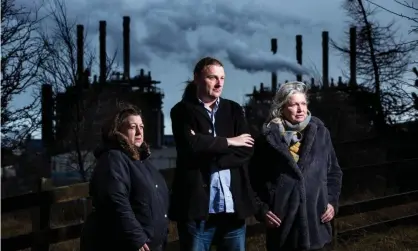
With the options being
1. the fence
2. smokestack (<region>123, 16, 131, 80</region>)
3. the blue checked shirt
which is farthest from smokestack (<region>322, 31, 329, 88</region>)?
the blue checked shirt

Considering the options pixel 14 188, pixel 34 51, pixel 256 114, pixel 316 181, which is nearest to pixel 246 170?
pixel 316 181

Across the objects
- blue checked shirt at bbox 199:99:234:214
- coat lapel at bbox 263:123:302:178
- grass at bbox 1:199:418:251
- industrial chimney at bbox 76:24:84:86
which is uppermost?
industrial chimney at bbox 76:24:84:86

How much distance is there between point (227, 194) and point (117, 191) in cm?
61

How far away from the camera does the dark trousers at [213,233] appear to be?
396 centimetres

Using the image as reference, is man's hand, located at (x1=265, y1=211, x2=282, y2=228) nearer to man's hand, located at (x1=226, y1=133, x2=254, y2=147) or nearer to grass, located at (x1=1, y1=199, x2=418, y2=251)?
man's hand, located at (x1=226, y1=133, x2=254, y2=147)

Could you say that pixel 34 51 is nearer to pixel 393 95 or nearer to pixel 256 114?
pixel 393 95

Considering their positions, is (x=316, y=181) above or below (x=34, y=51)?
below

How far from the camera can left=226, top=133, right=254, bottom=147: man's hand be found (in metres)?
3.93

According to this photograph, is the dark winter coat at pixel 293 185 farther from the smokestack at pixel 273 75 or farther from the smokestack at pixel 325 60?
the smokestack at pixel 273 75

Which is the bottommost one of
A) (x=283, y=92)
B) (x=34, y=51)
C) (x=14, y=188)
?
(x=14, y=188)

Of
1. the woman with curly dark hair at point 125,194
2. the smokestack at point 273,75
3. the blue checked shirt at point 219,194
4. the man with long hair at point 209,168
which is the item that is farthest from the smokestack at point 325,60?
the woman with curly dark hair at point 125,194

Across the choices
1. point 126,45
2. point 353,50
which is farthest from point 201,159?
point 126,45

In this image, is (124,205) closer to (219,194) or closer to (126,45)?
(219,194)

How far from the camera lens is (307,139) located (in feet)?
13.3
